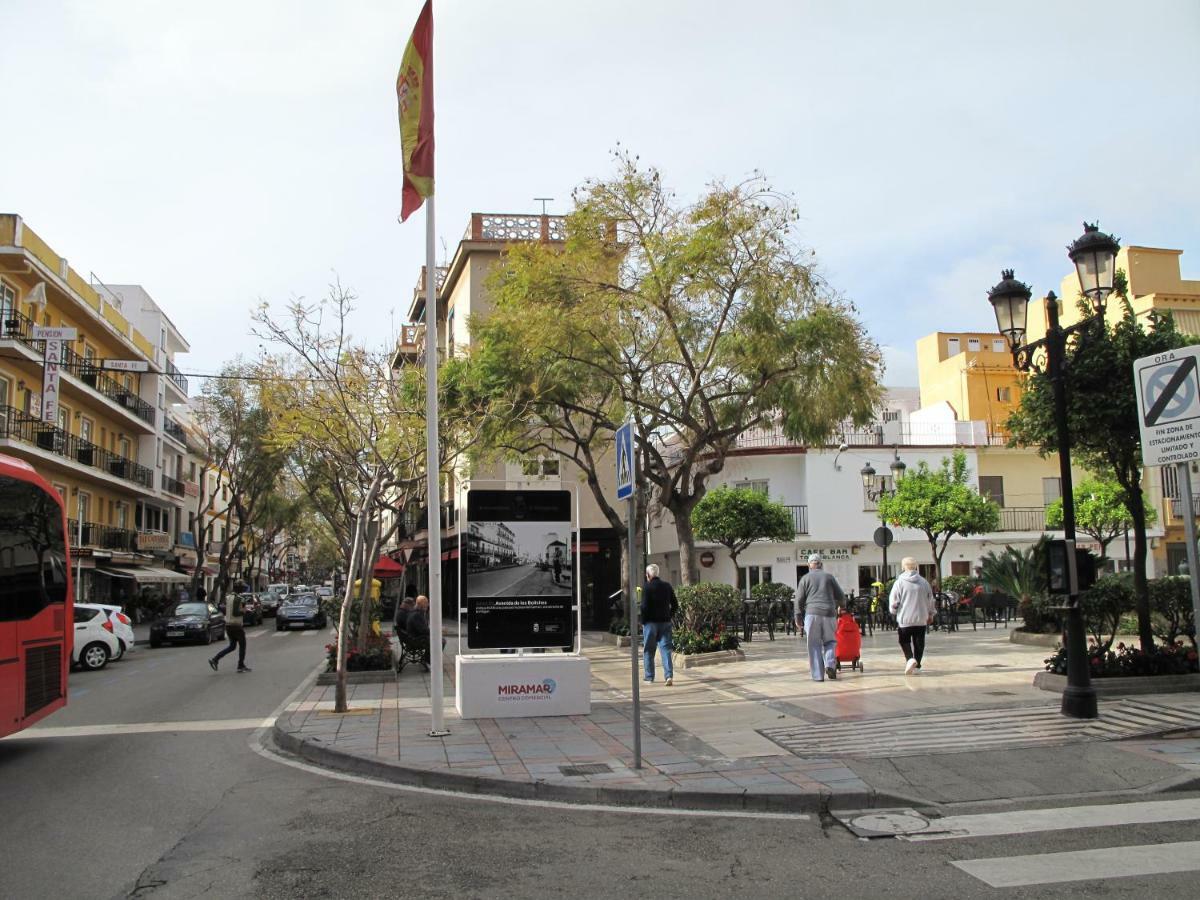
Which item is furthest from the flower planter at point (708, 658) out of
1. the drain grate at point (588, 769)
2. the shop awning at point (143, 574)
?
the shop awning at point (143, 574)

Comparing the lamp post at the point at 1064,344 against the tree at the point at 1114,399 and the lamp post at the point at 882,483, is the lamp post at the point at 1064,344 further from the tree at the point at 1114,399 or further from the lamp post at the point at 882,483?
the lamp post at the point at 882,483

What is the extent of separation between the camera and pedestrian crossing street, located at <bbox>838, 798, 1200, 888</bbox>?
5.27 meters

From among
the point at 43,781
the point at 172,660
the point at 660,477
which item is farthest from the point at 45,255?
the point at 43,781

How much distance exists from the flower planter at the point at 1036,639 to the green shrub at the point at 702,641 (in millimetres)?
6020

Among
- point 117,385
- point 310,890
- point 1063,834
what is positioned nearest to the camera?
point 310,890

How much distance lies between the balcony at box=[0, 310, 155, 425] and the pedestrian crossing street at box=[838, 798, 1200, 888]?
23429 millimetres

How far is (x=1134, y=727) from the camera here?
9016mm

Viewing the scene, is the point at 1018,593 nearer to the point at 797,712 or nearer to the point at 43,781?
the point at 797,712

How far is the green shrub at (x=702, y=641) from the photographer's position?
16172 millimetres

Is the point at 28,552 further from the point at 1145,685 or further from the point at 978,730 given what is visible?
the point at 1145,685

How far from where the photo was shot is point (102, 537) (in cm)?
3872

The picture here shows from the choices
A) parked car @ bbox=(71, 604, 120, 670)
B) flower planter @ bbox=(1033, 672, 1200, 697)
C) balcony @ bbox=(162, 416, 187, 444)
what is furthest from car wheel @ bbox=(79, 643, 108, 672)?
balcony @ bbox=(162, 416, 187, 444)

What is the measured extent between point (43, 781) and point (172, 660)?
15.6 m

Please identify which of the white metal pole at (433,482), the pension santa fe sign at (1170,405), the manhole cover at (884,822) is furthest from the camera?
the white metal pole at (433,482)
